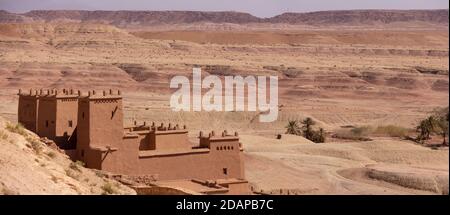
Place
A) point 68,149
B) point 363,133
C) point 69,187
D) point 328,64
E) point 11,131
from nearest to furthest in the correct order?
point 69,187
point 11,131
point 68,149
point 363,133
point 328,64

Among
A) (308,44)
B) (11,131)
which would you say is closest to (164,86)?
(308,44)

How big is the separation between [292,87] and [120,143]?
49784mm

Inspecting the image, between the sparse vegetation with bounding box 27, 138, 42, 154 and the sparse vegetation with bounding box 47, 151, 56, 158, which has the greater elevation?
the sparse vegetation with bounding box 27, 138, 42, 154

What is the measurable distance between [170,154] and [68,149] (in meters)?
2.94

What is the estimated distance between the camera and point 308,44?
108812mm

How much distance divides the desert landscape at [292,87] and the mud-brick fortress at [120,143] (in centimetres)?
331

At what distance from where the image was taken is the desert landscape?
30969mm

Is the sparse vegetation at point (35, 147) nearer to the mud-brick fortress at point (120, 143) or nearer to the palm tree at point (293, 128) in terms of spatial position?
the mud-brick fortress at point (120, 143)

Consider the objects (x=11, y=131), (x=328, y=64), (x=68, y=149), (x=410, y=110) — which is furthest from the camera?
(x=328, y=64)

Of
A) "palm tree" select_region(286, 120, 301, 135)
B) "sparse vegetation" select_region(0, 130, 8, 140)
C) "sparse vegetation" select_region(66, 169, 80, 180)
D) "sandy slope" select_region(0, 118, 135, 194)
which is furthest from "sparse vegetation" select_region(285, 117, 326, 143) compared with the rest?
"sparse vegetation" select_region(0, 130, 8, 140)

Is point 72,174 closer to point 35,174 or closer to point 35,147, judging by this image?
point 35,147

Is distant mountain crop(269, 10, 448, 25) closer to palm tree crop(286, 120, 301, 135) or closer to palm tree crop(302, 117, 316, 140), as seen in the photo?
palm tree crop(302, 117, 316, 140)

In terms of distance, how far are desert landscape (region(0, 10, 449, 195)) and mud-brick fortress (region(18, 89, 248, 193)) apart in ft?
10.9
